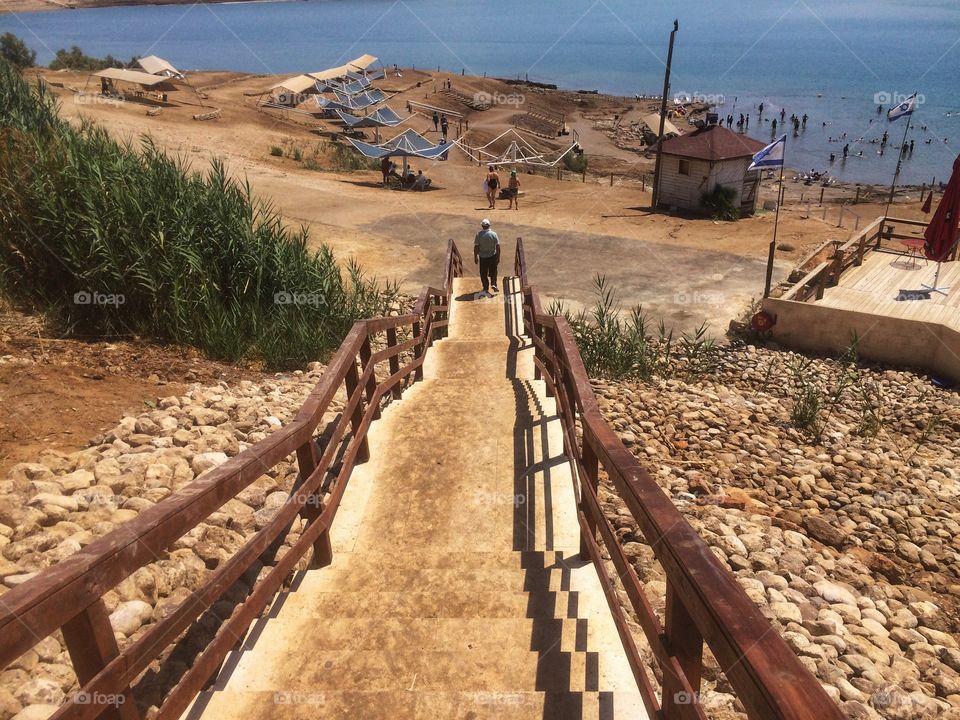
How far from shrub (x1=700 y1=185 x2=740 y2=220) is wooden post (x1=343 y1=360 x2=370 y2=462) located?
21771 mm

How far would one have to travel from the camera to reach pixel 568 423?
15.0ft

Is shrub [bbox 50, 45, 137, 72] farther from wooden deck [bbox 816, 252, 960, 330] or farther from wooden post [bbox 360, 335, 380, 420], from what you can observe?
wooden post [bbox 360, 335, 380, 420]

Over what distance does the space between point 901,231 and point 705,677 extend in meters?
27.3

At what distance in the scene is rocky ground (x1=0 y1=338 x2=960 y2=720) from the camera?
3684 mm

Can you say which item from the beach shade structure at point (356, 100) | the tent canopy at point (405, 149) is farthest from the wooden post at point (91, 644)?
the beach shade structure at point (356, 100)

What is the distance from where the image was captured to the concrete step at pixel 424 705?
2.53m

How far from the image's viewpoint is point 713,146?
80.7 feet

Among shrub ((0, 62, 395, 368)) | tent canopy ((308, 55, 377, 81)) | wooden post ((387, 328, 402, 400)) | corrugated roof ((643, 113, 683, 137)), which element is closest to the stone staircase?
wooden post ((387, 328, 402, 400))

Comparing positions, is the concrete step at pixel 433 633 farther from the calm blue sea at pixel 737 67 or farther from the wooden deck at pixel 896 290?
the calm blue sea at pixel 737 67

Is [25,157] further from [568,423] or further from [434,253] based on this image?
[434,253]

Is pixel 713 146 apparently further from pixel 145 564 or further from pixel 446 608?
pixel 145 564

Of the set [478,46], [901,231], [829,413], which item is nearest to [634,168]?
[901,231]

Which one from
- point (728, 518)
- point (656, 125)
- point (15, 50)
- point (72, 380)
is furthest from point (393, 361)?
point (15, 50)

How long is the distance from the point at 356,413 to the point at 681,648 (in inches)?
136
